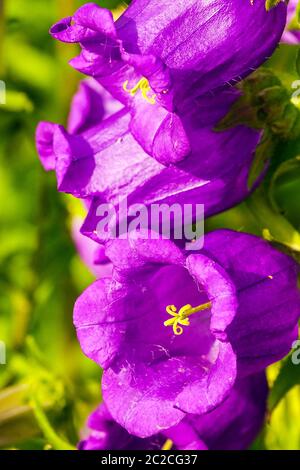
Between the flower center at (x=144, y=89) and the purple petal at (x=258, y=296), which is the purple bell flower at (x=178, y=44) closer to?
the flower center at (x=144, y=89)

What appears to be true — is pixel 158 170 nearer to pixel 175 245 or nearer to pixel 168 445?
pixel 175 245

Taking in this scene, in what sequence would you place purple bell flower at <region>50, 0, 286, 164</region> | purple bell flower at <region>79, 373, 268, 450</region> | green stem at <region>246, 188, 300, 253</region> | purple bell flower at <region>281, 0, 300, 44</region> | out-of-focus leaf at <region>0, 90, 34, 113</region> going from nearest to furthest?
1. purple bell flower at <region>50, 0, 286, 164</region>
2. green stem at <region>246, 188, 300, 253</region>
3. purple bell flower at <region>79, 373, 268, 450</region>
4. purple bell flower at <region>281, 0, 300, 44</region>
5. out-of-focus leaf at <region>0, 90, 34, 113</region>

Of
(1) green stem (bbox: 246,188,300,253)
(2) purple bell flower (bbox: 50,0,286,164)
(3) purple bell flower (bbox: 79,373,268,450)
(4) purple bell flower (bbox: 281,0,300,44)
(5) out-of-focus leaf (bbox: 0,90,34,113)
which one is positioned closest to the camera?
(2) purple bell flower (bbox: 50,0,286,164)

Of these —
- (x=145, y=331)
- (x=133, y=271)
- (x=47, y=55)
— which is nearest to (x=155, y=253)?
(x=133, y=271)

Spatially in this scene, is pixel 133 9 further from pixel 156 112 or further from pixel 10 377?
pixel 10 377

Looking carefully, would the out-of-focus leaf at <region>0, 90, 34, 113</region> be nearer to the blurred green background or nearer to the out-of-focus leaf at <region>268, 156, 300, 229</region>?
the blurred green background

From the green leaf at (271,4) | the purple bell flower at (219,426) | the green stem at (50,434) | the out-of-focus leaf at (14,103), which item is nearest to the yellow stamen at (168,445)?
the purple bell flower at (219,426)

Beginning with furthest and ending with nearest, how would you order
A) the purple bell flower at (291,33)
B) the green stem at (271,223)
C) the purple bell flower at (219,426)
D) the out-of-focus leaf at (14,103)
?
the out-of-focus leaf at (14,103) → the purple bell flower at (291,33) → the purple bell flower at (219,426) → the green stem at (271,223)

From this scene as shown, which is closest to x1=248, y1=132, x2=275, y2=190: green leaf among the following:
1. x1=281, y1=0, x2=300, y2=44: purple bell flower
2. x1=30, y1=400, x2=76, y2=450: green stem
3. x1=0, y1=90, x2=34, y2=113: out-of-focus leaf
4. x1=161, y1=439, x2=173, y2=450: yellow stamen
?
x1=281, y1=0, x2=300, y2=44: purple bell flower
